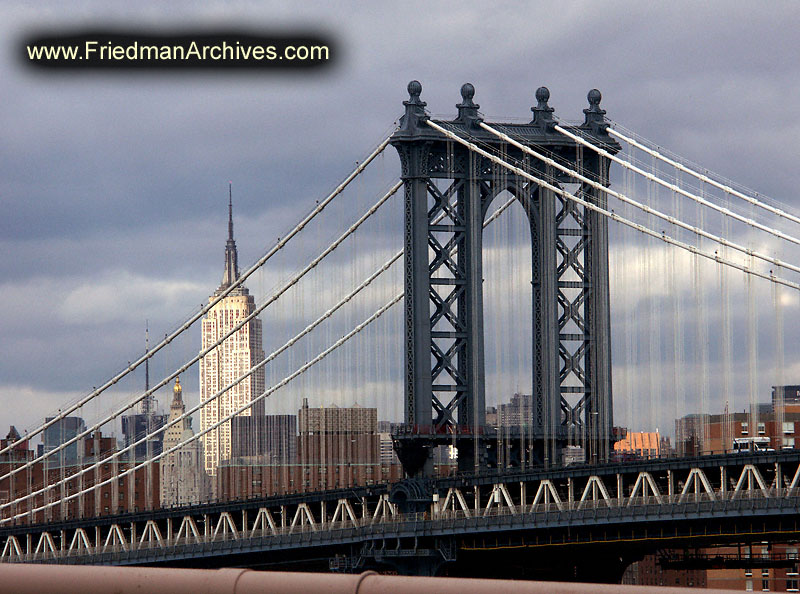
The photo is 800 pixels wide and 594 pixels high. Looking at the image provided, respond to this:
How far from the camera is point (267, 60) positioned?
44.8 metres

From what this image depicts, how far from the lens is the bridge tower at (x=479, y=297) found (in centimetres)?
8212

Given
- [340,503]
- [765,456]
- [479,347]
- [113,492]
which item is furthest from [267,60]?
[113,492]

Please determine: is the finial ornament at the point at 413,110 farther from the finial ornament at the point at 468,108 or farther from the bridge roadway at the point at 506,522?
the bridge roadway at the point at 506,522

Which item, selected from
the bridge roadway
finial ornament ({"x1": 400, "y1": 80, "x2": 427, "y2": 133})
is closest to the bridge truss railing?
the bridge roadway

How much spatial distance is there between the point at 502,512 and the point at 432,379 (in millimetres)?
8020

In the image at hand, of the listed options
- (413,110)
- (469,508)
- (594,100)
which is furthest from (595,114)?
(469,508)

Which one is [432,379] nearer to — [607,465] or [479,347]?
[479,347]

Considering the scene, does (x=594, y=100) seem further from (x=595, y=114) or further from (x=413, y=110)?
(x=413, y=110)

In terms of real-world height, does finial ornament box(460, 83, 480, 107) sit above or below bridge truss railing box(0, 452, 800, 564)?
above

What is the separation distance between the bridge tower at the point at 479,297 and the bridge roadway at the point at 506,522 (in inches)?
91.4

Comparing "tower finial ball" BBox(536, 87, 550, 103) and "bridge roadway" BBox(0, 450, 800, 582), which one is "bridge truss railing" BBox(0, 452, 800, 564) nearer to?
"bridge roadway" BBox(0, 450, 800, 582)

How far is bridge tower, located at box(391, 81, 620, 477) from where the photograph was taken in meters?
82.1

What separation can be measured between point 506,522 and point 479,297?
1206 centimetres

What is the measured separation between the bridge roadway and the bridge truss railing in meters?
0.08
